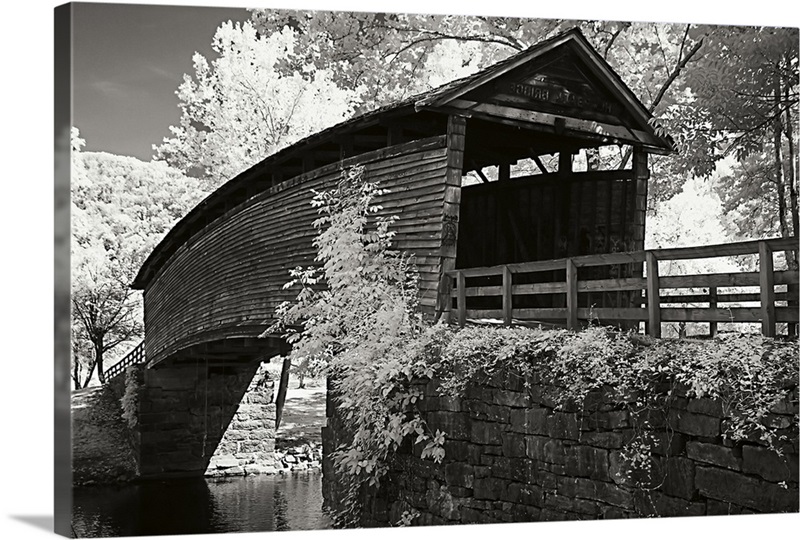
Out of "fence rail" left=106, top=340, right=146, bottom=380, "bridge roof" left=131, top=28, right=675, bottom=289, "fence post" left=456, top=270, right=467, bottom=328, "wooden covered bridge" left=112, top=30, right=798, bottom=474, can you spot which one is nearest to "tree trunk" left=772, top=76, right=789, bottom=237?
"wooden covered bridge" left=112, top=30, right=798, bottom=474

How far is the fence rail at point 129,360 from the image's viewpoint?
9568 millimetres

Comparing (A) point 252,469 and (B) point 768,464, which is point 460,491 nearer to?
(B) point 768,464

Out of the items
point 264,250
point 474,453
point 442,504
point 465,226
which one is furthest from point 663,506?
point 465,226

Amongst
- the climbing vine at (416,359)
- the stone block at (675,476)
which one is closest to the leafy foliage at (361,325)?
the climbing vine at (416,359)

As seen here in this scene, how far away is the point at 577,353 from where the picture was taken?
24.5ft

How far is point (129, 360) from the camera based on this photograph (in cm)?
1078

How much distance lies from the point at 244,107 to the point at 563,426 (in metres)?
5.29

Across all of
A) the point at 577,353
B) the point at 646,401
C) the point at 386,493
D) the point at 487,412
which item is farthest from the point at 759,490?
the point at 386,493

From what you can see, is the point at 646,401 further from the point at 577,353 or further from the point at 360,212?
the point at 360,212

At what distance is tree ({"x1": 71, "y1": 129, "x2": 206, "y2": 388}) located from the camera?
791cm

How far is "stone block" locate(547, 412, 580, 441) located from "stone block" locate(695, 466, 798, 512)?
106 centimetres

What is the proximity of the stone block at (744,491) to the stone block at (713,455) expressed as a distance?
0.06 m

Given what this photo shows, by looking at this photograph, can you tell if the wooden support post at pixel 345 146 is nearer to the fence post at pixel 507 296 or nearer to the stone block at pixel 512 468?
the fence post at pixel 507 296

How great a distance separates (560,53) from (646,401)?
417 centimetres
